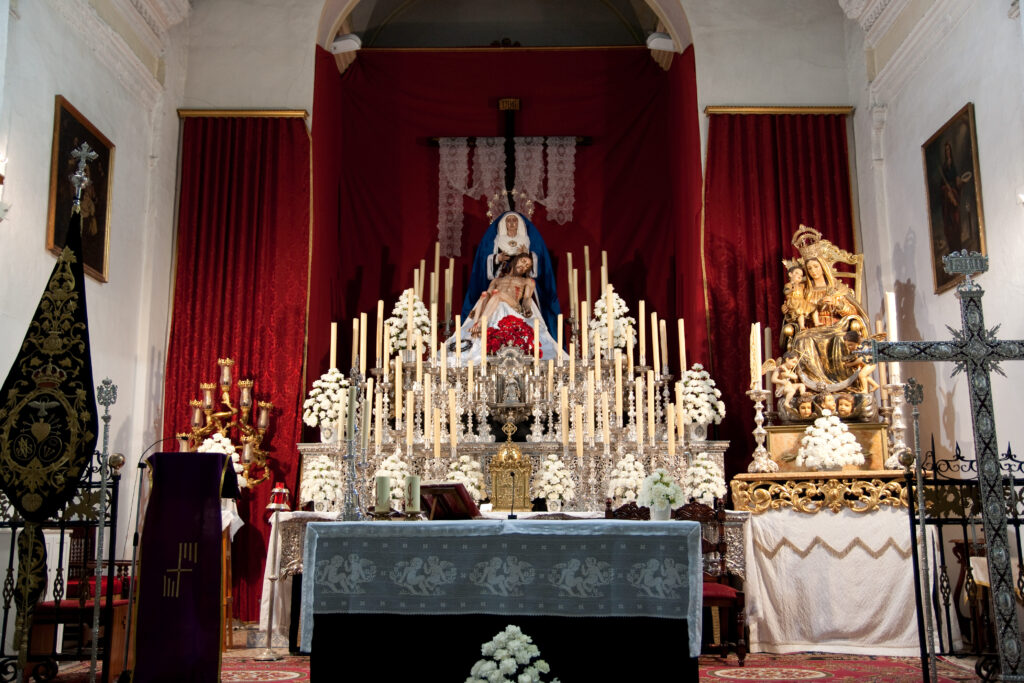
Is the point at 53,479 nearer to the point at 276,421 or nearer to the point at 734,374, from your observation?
the point at 276,421

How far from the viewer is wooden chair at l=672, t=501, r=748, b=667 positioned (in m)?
6.50

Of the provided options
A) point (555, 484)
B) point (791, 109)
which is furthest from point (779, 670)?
point (791, 109)

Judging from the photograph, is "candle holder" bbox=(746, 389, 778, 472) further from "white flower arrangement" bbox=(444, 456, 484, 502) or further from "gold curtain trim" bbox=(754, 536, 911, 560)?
"white flower arrangement" bbox=(444, 456, 484, 502)

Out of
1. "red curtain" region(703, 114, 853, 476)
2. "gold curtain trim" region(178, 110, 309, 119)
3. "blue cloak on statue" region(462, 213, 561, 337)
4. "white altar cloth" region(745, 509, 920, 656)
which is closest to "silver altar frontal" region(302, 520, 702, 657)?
"white altar cloth" region(745, 509, 920, 656)

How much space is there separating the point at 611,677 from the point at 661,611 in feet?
1.32

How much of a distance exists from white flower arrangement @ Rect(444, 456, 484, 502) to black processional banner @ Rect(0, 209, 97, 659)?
9.64ft

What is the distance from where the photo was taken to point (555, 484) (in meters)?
7.70

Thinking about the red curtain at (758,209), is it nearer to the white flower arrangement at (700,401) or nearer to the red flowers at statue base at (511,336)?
the white flower arrangement at (700,401)

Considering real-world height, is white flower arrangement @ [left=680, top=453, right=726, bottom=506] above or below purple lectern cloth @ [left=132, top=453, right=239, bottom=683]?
above

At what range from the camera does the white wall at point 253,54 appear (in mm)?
10070

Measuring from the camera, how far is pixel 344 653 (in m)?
4.88

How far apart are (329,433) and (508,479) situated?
1773 millimetres

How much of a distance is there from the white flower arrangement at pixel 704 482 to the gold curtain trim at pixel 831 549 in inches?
21.4

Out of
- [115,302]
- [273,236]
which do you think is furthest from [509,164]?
[115,302]
